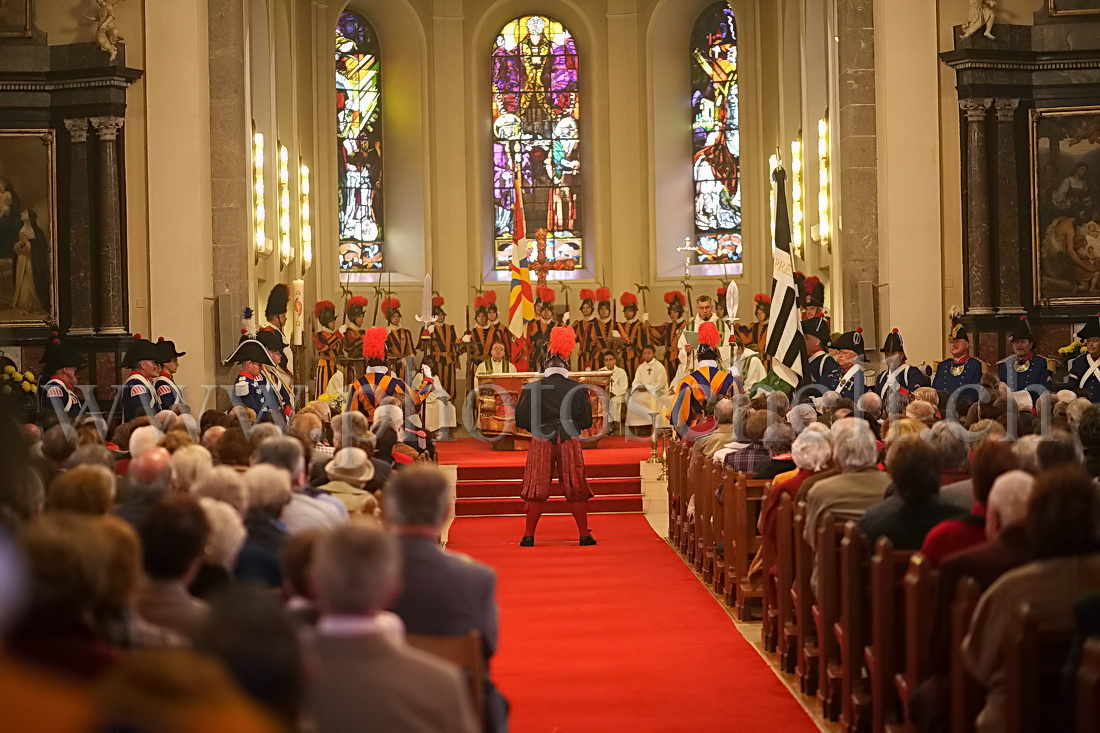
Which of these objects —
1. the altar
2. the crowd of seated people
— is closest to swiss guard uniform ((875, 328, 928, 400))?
the altar

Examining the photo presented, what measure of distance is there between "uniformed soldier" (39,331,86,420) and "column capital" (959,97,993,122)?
977 cm

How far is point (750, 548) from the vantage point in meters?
9.09

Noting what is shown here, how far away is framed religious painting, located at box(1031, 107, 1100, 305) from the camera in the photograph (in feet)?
49.7

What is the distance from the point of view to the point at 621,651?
8047mm

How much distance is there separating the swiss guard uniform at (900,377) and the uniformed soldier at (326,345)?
25.9 feet

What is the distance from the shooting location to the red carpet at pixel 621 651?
21.8 ft

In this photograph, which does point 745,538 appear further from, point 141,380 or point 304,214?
point 304,214

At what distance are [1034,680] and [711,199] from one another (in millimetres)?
19815

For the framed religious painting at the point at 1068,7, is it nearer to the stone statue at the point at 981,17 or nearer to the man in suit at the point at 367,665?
the stone statue at the point at 981,17

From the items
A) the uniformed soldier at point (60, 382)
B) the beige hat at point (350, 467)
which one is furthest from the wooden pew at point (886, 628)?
the uniformed soldier at point (60, 382)

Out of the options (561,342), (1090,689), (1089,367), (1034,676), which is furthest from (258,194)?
(1090,689)

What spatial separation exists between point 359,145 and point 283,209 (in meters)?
4.25

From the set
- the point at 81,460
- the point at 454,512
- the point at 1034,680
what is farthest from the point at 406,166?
the point at 1034,680

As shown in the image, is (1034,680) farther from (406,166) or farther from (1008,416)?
(406,166)
